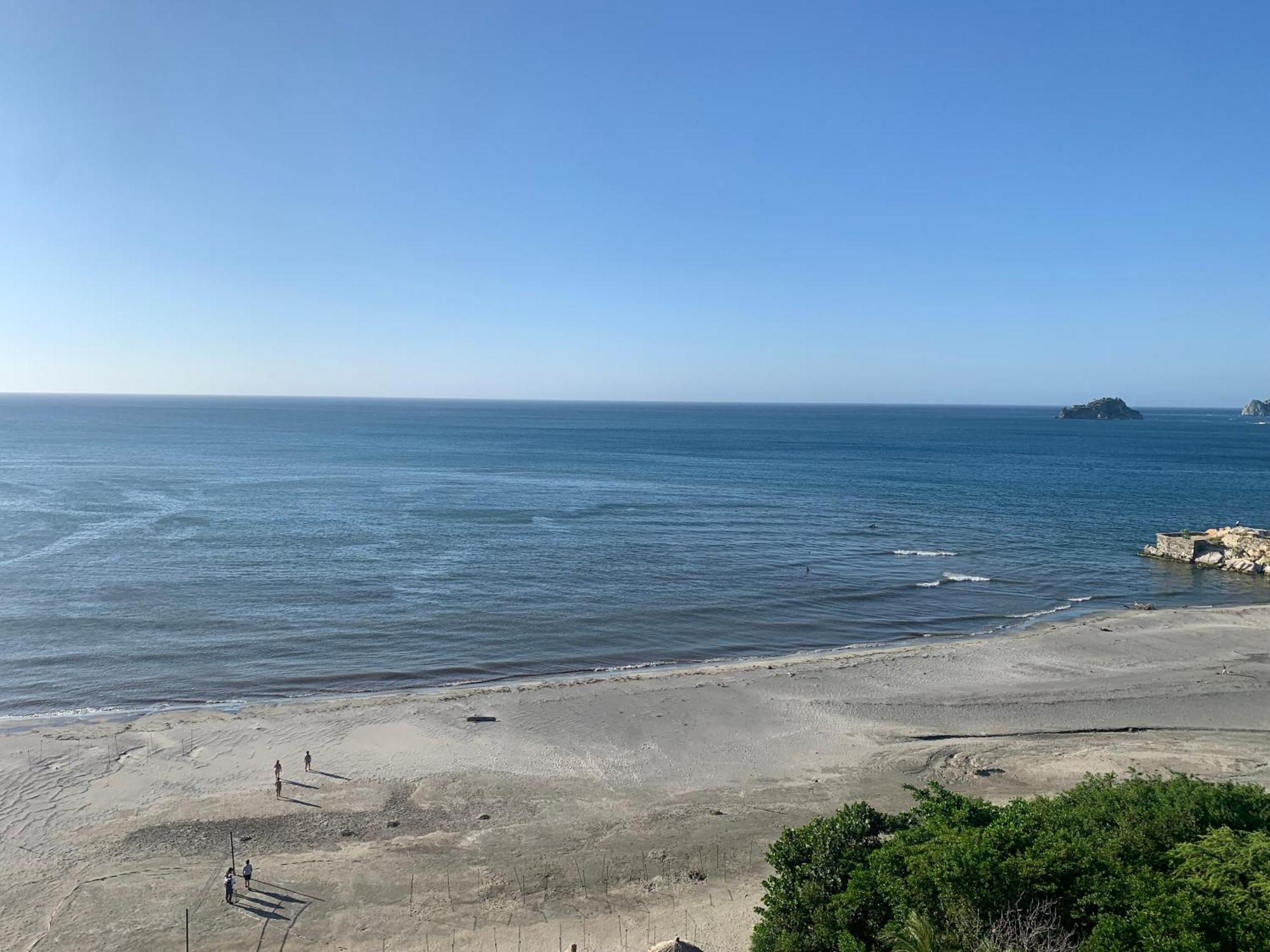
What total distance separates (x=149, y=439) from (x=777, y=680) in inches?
7117

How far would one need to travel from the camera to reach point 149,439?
17712cm

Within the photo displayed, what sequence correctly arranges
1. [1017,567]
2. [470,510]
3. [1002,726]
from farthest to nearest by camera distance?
[470,510], [1017,567], [1002,726]

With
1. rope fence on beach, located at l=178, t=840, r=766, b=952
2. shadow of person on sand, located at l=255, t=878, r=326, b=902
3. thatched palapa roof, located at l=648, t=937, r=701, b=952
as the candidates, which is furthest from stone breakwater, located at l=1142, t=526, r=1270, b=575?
shadow of person on sand, located at l=255, t=878, r=326, b=902

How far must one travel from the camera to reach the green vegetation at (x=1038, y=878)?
14.0 meters

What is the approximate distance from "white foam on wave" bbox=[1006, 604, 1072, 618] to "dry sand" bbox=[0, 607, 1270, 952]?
7935 millimetres

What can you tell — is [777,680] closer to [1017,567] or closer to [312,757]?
[312,757]

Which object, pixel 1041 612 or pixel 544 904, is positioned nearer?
pixel 544 904

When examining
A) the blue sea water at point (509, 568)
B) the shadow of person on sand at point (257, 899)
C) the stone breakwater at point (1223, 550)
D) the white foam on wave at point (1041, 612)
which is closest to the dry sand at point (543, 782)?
the shadow of person on sand at point (257, 899)

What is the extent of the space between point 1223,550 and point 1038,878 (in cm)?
7136

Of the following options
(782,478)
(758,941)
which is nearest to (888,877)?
(758,941)

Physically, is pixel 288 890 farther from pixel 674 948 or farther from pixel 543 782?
pixel 674 948

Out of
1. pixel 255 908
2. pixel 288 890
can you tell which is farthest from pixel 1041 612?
pixel 255 908

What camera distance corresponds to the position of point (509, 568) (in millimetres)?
62812

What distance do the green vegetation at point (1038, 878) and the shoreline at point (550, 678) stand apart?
24082mm
